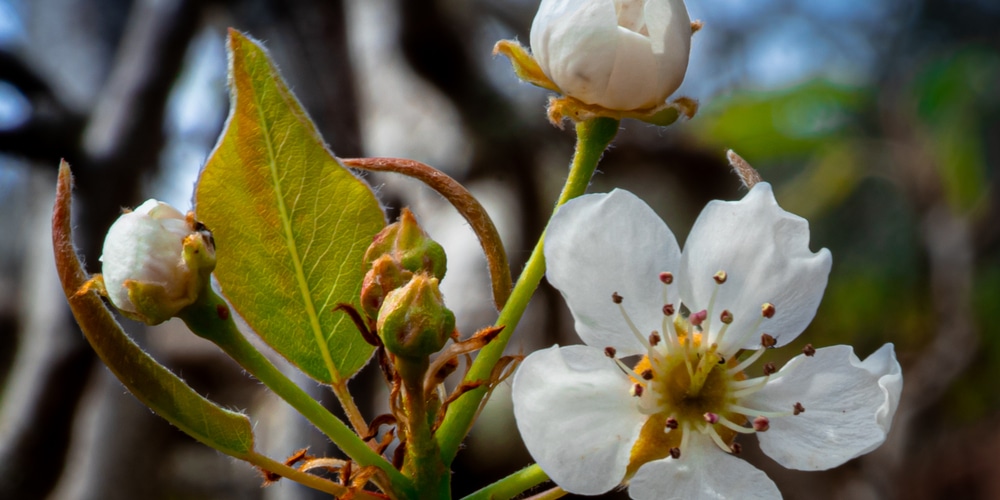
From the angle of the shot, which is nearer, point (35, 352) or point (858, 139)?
point (35, 352)

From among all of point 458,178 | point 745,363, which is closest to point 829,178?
point 458,178

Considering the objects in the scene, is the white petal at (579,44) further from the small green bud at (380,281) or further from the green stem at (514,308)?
the small green bud at (380,281)

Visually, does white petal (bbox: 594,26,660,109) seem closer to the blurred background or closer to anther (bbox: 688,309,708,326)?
anther (bbox: 688,309,708,326)

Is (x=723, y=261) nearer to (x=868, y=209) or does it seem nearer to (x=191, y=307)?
(x=191, y=307)

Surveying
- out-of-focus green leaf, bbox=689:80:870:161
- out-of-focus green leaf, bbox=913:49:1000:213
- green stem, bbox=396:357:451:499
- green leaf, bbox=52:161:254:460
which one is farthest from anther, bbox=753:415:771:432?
out-of-focus green leaf, bbox=689:80:870:161

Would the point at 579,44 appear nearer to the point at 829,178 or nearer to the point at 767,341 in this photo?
the point at 767,341

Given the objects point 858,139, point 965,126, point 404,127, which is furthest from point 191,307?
point 858,139

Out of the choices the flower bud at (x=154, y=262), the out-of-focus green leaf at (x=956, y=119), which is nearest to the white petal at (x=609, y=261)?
the flower bud at (x=154, y=262)
